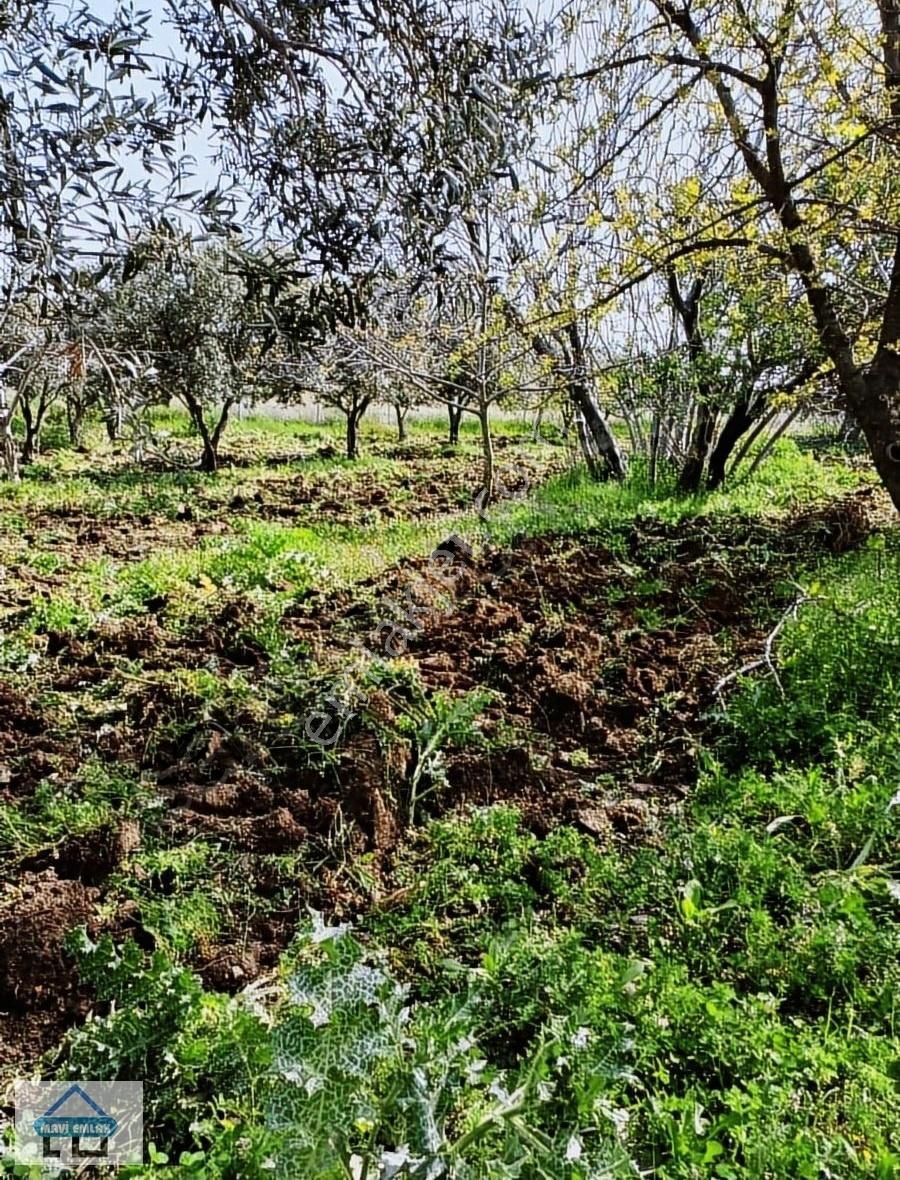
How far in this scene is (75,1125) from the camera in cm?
166

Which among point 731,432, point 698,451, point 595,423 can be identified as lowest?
point 698,451

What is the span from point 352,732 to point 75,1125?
1.57 m

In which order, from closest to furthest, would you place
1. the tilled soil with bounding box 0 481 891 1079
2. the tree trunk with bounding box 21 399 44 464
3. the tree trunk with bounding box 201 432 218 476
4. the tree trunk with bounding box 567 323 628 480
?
the tilled soil with bounding box 0 481 891 1079 < the tree trunk with bounding box 567 323 628 480 < the tree trunk with bounding box 201 432 218 476 < the tree trunk with bounding box 21 399 44 464

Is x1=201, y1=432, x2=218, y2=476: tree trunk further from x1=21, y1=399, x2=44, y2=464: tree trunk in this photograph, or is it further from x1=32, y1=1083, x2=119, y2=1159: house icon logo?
x1=32, y1=1083, x2=119, y2=1159: house icon logo

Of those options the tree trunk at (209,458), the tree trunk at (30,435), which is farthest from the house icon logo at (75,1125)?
the tree trunk at (30,435)

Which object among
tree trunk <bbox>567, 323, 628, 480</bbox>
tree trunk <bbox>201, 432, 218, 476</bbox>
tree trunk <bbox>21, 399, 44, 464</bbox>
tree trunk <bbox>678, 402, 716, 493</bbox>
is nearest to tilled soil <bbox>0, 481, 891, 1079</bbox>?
tree trunk <bbox>678, 402, 716, 493</bbox>

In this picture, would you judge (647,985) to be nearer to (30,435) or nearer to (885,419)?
(885,419)

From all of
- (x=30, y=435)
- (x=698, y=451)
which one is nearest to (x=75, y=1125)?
(x=698, y=451)

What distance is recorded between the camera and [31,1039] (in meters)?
1.86

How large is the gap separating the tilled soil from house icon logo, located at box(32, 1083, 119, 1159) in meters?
0.19

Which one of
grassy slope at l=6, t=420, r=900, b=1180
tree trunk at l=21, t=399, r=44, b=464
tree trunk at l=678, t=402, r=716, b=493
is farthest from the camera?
tree trunk at l=21, t=399, r=44, b=464

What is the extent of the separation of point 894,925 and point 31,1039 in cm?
217

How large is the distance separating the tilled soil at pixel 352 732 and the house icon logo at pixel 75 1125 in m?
0.19

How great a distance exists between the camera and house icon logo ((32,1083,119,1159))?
1606mm
